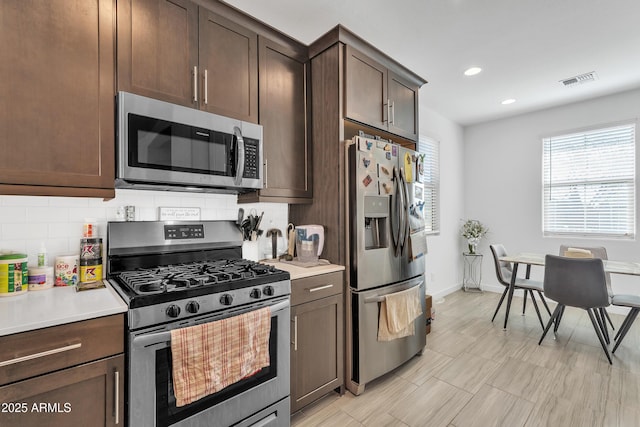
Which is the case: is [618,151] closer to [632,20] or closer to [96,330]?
[632,20]

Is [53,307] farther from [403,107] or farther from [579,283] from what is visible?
[579,283]

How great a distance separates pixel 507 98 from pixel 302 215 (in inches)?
130

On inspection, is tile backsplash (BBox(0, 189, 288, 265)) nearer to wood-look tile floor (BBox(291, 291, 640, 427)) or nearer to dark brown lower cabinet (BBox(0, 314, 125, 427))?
dark brown lower cabinet (BBox(0, 314, 125, 427))

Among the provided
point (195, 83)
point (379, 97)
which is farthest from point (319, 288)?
point (379, 97)

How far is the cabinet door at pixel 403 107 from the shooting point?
2557 mm

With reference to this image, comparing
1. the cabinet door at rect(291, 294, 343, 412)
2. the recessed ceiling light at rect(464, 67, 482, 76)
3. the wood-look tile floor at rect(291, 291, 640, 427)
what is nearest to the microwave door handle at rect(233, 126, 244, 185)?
the cabinet door at rect(291, 294, 343, 412)

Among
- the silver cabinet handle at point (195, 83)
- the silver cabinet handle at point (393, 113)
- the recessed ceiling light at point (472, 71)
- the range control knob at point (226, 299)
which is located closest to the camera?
the range control knob at point (226, 299)

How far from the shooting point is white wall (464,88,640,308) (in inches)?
149

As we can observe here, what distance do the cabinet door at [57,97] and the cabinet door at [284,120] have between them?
2.91 ft

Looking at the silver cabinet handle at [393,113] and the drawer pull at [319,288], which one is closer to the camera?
the drawer pull at [319,288]

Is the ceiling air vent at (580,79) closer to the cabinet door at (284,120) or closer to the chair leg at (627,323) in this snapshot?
the chair leg at (627,323)

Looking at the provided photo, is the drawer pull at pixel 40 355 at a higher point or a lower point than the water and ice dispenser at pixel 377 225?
lower

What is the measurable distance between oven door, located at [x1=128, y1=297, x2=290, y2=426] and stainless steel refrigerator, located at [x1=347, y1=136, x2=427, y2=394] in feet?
1.99

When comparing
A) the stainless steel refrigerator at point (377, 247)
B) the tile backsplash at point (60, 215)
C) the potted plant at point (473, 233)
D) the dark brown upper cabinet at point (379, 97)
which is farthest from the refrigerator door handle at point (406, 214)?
the potted plant at point (473, 233)
